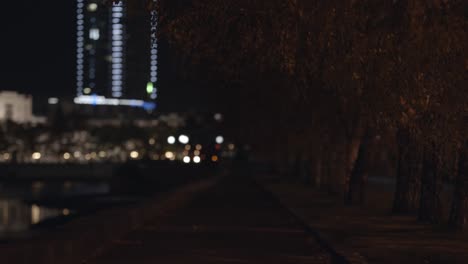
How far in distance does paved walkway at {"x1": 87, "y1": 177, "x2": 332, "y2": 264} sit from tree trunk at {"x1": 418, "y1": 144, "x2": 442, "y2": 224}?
3.55 m

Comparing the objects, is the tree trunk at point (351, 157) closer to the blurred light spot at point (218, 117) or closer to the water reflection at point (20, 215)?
the water reflection at point (20, 215)

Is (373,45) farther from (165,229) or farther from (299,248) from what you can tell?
(165,229)

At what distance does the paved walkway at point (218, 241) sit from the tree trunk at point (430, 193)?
3.55m

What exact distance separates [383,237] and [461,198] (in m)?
2.23

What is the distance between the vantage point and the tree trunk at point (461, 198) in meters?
22.5

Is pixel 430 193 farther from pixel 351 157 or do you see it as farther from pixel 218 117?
pixel 218 117

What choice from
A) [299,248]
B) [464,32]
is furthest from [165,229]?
[464,32]

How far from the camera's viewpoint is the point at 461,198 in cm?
2306

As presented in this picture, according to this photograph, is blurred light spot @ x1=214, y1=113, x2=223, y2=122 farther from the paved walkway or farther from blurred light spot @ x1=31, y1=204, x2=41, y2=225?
the paved walkway

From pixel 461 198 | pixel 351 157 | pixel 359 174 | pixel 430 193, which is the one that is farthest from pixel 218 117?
pixel 461 198

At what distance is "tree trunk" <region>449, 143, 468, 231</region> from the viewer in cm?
2248

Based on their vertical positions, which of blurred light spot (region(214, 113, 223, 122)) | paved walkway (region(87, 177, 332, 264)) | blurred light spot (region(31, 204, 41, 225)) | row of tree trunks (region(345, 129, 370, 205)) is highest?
blurred light spot (region(214, 113, 223, 122))

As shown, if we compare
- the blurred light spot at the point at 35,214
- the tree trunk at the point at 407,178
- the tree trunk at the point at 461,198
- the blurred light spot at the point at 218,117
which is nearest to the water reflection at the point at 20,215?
the blurred light spot at the point at 35,214

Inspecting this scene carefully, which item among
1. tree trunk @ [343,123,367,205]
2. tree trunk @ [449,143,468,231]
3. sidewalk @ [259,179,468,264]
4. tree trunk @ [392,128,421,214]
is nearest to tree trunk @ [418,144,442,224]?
sidewalk @ [259,179,468,264]
